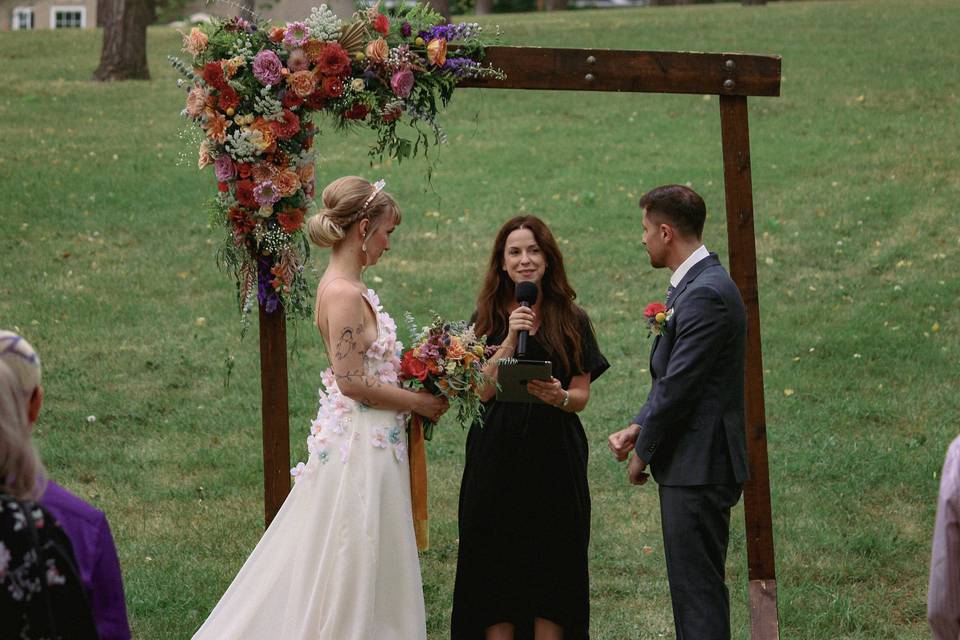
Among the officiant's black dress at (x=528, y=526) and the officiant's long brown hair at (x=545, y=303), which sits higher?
the officiant's long brown hair at (x=545, y=303)

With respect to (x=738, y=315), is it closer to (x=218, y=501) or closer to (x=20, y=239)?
(x=218, y=501)

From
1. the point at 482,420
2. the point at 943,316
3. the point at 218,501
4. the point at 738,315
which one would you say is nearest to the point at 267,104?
the point at 482,420

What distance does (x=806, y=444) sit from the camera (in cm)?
963

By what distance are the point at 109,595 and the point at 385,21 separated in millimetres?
3495

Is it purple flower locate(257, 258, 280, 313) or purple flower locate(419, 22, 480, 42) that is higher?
purple flower locate(419, 22, 480, 42)

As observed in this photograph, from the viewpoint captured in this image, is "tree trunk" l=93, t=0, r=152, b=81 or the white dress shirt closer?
the white dress shirt

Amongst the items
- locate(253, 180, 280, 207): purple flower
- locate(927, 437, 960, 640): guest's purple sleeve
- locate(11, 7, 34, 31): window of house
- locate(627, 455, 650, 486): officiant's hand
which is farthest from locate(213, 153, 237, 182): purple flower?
locate(11, 7, 34, 31): window of house

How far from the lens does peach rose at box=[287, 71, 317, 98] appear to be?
5910 mm

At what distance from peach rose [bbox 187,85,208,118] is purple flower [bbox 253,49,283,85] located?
0.26 m

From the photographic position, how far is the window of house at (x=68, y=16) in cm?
5078

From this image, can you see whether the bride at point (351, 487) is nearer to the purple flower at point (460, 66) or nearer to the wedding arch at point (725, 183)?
the wedding arch at point (725, 183)

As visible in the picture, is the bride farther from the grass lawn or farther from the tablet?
the grass lawn

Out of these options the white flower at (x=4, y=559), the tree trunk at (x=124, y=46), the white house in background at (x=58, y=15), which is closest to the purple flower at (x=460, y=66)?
the white flower at (x=4, y=559)

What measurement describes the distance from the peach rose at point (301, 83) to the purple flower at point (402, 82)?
0.39 m
